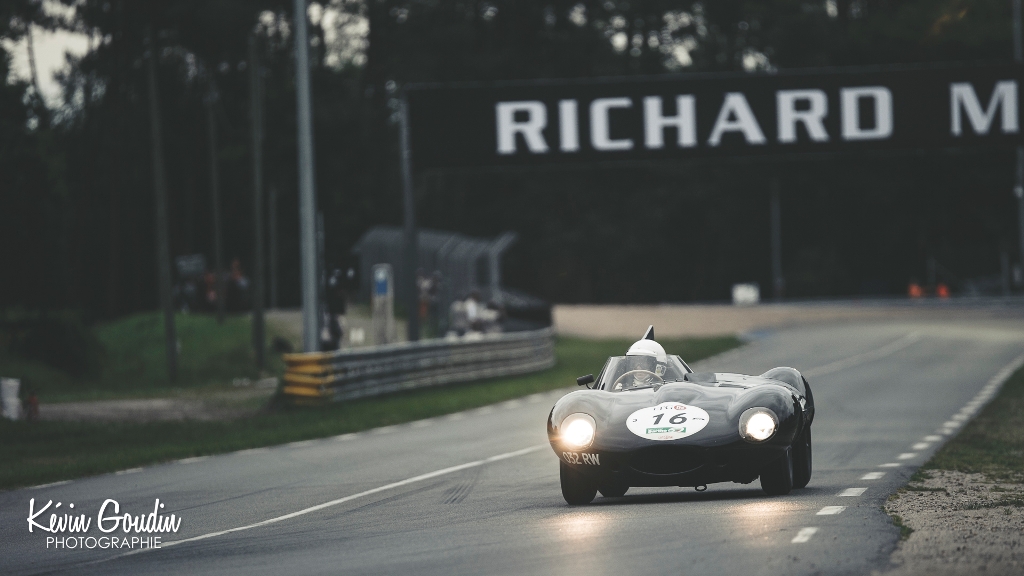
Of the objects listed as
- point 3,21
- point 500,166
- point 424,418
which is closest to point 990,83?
point 500,166

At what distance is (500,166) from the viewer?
2981 centimetres

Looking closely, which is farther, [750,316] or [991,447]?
[750,316]

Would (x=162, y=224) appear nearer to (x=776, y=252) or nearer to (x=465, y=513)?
(x=465, y=513)

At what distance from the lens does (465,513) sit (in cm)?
1101

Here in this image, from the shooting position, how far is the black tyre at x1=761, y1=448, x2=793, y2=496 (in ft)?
36.5

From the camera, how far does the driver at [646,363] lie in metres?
11.6

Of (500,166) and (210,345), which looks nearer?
(500,166)

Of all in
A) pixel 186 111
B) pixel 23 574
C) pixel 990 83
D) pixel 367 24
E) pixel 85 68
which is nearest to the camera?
pixel 23 574

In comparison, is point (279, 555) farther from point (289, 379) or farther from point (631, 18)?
point (631, 18)

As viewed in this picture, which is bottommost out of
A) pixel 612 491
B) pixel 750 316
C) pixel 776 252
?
pixel 750 316

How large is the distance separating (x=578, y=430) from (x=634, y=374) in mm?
1038

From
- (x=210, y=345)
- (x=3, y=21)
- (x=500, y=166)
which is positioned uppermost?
(x=3, y=21)

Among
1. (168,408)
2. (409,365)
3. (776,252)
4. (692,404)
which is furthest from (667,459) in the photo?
(776,252)

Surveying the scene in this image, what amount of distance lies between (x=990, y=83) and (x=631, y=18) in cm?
5958
